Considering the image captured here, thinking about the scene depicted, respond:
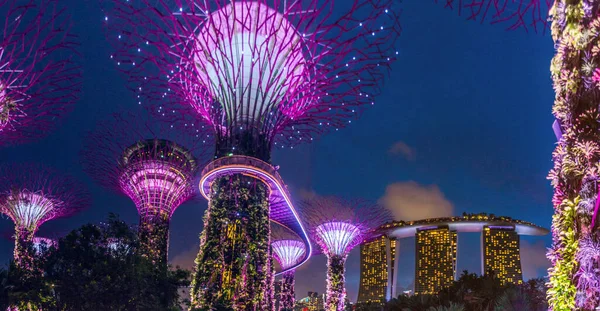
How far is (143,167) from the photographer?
30656 millimetres

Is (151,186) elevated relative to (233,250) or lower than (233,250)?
elevated

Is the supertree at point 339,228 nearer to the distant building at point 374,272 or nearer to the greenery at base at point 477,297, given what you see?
the greenery at base at point 477,297

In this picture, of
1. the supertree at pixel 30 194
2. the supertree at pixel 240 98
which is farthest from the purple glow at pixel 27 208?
the supertree at pixel 240 98

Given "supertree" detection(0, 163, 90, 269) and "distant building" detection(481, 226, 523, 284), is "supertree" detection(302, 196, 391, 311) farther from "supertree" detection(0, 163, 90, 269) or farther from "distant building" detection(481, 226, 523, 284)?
"distant building" detection(481, 226, 523, 284)

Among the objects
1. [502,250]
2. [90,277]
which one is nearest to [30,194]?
[90,277]

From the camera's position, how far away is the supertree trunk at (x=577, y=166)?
183 inches

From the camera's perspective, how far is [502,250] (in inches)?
3078

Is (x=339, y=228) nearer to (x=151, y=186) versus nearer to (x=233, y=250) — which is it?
(x=151, y=186)

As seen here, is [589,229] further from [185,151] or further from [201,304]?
[185,151]

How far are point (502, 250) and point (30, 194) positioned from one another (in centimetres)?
7012

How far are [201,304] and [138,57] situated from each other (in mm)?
9077

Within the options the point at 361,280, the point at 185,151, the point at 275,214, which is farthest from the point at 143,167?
the point at 361,280

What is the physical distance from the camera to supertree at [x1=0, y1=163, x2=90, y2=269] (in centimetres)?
3356

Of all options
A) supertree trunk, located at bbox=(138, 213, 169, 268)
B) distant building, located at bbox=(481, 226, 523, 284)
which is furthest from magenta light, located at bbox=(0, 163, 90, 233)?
distant building, located at bbox=(481, 226, 523, 284)
